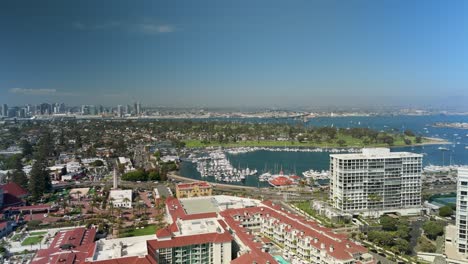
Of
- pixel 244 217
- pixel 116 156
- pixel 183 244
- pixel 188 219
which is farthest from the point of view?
pixel 116 156

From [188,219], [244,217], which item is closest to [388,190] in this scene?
[244,217]

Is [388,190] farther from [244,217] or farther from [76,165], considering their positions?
[76,165]

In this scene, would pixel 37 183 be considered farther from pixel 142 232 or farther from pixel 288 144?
pixel 288 144

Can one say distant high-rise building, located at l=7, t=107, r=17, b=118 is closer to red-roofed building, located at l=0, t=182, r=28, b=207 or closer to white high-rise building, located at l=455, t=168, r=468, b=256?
red-roofed building, located at l=0, t=182, r=28, b=207

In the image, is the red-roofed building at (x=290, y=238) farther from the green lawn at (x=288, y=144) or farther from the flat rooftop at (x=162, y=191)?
the green lawn at (x=288, y=144)

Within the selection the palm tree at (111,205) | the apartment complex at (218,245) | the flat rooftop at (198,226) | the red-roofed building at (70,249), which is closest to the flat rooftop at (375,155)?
the apartment complex at (218,245)

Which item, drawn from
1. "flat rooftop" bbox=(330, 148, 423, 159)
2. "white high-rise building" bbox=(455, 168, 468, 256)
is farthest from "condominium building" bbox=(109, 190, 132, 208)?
"white high-rise building" bbox=(455, 168, 468, 256)
